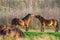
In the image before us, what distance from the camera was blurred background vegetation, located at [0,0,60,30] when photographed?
22.2m

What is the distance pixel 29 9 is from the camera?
83.3ft

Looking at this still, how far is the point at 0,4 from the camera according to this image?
100 ft

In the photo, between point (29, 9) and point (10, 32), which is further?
point (29, 9)

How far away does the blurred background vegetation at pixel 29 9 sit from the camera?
22205 millimetres

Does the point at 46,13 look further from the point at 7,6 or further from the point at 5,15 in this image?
the point at 7,6

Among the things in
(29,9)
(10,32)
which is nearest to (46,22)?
(29,9)

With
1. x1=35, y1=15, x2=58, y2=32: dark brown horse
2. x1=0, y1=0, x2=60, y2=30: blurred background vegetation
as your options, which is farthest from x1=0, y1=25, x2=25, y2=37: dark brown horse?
x1=0, y1=0, x2=60, y2=30: blurred background vegetation

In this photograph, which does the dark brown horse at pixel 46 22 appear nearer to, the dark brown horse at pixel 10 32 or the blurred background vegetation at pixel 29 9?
the blurred background vegetation at pixel 29 9

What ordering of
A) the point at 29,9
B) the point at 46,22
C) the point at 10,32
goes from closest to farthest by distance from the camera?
the point at 10,32 < the point at 46,22 < the point at 29,9

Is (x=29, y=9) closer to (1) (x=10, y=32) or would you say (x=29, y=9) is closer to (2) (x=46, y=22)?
(2) (x=46, y=22)

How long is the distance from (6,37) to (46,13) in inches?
411

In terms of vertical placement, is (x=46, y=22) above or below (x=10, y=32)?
below

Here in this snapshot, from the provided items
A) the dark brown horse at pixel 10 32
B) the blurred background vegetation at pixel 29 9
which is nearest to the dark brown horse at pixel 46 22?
the blurred background vegetation at pixel 29 9

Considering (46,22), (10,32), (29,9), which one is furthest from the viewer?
(29,9)
